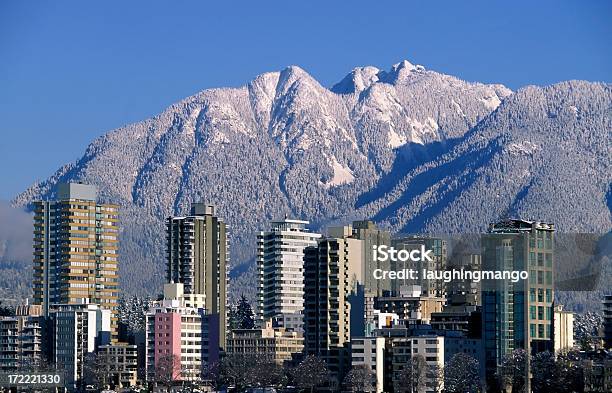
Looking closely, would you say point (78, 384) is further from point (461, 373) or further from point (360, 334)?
point (461, 373)

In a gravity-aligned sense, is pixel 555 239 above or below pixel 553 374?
above

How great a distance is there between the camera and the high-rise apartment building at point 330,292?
124 metres

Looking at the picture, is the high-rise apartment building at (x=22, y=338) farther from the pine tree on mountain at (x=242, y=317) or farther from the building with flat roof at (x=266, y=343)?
the pine tree on mountain at (x=242, y=317)

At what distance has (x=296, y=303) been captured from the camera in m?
160

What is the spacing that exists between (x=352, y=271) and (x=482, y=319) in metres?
21.6

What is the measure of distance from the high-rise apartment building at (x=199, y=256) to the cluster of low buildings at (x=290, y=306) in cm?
11

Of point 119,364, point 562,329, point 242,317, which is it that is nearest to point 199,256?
point 242,317

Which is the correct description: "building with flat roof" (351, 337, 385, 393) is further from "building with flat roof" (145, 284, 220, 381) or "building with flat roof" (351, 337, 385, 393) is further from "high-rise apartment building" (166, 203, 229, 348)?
"high-rise apartment building" (166, 203, 229, 348)

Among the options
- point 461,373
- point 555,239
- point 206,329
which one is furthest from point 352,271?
point 555,239

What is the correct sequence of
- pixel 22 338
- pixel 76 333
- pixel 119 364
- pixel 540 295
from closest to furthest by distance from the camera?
pixel 540 295
pixel 119 364
pixel 76 333
pixel 22 338

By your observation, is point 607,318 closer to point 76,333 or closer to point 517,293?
point 517,293

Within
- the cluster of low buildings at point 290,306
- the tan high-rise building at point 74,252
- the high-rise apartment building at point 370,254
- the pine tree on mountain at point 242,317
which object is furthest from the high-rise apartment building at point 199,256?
the high-rise apartment building at point 370,254

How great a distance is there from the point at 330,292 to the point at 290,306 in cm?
3480

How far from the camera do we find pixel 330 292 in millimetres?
125812
